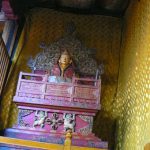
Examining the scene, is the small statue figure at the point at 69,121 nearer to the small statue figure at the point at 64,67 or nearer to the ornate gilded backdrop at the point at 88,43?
the small statue figure at the point at 64,67

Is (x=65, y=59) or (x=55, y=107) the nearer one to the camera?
(x=55, y=107)

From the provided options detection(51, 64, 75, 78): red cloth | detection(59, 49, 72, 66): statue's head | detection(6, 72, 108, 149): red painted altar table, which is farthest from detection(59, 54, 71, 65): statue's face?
detection(6, 72, 108, 149): red painted altar table

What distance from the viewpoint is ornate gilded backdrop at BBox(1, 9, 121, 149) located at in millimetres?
5008

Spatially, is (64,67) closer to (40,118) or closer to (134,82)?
(40,118)

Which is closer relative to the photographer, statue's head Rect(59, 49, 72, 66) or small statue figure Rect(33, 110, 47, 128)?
small statue figure Rect(33, 110, 47, 128)

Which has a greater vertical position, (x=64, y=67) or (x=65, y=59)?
(x=65, y=59)

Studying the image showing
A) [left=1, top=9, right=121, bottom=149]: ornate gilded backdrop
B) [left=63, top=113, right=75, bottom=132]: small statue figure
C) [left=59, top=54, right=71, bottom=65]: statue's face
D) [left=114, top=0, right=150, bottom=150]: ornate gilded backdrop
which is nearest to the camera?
[left=114, top=0, right=150, bottom=150]: ornate gilded backdrop

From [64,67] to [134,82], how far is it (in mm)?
1210

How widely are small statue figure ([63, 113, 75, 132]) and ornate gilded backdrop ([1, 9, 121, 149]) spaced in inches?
33.7

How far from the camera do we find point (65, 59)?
480 centimetres

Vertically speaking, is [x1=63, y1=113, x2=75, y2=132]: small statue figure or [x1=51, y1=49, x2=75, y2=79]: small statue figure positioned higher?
[x1=51, y1=49, x2=75, y2=79]: small statue figure

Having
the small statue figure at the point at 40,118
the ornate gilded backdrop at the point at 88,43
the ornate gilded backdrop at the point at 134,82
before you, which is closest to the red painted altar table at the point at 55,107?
the small statue figure at the point at 40,118

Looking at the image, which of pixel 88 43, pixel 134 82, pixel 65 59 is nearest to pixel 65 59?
pixel 65 59

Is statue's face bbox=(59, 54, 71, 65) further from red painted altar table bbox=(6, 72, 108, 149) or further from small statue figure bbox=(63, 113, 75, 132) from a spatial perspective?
small statue figure bbox=(63, 113, 75, 132)
